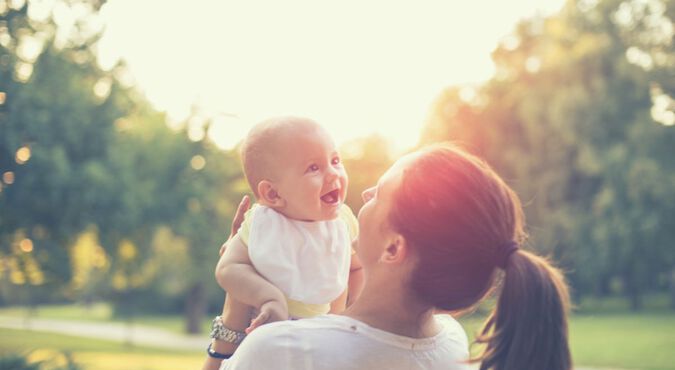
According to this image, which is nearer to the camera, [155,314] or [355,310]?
[355,310]

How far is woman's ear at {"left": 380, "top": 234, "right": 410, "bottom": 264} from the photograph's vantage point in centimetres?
140

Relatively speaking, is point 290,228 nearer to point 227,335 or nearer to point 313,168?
point 313,168

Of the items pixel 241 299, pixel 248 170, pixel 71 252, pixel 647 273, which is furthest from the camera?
pixel 647 273

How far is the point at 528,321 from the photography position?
136 centimetres

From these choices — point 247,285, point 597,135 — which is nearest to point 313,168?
point 247,285

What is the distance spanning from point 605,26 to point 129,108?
50.2 ft

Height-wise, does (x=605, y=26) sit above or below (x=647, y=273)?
above

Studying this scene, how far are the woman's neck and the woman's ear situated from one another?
2.0 inches

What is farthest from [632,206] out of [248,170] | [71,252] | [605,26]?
[248,170]

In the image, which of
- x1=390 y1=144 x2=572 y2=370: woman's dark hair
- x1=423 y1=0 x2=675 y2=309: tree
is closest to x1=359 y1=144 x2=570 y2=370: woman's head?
x1=390 y1=144 x2=572 y2=370: woman's dark hair

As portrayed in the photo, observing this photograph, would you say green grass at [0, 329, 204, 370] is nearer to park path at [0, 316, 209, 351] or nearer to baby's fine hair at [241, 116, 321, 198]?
park path at [0, 316, 209, 351]

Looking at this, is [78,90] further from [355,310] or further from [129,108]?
[355,310]

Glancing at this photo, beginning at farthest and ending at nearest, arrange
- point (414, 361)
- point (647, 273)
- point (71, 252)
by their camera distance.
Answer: point (647, 273), point (71, 252), point (414, 361)

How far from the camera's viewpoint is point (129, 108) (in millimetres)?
19047
